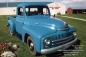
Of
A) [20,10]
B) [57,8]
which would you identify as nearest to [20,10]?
[20,10]

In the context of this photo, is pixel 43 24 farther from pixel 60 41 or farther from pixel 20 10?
pixel 20 10

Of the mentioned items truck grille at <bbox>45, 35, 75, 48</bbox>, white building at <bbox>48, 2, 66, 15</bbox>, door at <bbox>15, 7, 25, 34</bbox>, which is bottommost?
white building at <bbox>48, 2, 66, 15</bbox>

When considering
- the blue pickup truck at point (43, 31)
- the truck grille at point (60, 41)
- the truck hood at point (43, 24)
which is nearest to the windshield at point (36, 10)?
the blue pickup truck at point (43, 31)

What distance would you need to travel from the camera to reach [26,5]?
1159 centimetres

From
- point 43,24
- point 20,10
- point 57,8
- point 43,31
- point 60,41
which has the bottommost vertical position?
point 57,8

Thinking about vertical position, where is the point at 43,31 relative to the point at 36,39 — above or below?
above

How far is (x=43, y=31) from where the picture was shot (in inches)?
358

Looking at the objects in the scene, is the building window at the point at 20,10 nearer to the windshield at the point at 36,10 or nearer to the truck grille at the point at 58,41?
the windshield at the point at 36,10

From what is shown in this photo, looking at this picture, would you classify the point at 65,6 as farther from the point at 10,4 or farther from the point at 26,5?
the point at 26,5

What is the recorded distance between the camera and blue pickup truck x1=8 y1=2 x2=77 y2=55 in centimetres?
870

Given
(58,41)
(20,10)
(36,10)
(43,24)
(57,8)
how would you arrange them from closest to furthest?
(58,41) → (43,24) → (36,10) → (20,10) → (57,8)

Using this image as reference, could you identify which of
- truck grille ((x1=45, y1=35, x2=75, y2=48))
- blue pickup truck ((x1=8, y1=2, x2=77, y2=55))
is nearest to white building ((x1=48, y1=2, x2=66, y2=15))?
blue pickup truck ((x1=8, y1=2, x2=77, y2=55))

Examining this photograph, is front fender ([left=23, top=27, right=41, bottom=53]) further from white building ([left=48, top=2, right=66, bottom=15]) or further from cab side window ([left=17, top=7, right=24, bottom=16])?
white building ([left=48, top=2, right=66, bottom=15])

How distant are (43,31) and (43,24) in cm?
87
